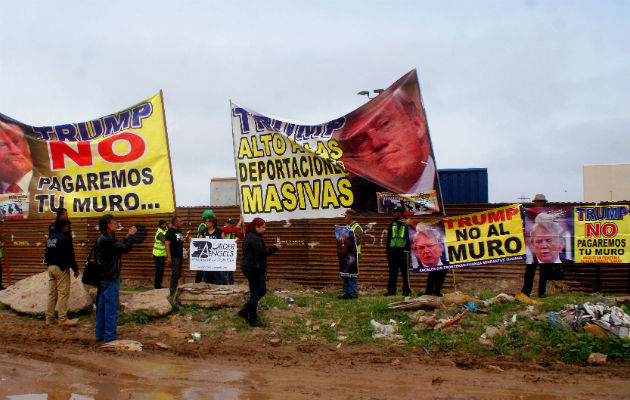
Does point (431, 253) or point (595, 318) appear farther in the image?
point (431, 253)

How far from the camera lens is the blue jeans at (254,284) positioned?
866 centimetres

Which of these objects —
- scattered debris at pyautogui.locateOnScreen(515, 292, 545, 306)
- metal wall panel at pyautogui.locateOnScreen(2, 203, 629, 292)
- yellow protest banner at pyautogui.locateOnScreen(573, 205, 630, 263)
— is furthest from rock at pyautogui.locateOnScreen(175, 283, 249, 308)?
yellow protest banner at pyautogui.locateOnScreen(573, 205, 630, 263)

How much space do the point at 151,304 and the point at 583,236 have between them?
8.75 meters

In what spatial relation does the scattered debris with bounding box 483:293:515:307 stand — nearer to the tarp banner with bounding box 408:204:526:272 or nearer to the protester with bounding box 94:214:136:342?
the tarp banner with bounding box 408:204:526:272

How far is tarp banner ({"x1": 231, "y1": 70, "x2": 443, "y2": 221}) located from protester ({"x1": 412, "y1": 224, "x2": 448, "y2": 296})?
1030 mm

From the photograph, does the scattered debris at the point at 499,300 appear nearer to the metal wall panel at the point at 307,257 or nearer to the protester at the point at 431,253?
the protester at the point at 431,253

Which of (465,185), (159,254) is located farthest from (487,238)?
(159,254)

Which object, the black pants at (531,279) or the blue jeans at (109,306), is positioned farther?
the black pants at (531,279)

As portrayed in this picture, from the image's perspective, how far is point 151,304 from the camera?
9445 millimetres

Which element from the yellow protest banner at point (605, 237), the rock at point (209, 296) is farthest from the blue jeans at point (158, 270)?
the yellow protest banner at point (605, 237)

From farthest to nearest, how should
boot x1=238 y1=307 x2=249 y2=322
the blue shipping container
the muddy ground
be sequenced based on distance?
1. the blue shipping container
2. boot x1=238 y1=307 x2=249 y2=322
3. the muddy ground

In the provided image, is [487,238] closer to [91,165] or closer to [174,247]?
[174,247]

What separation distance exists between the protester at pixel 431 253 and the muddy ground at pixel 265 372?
2.76 metres

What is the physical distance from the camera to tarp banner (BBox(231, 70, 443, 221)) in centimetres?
959
